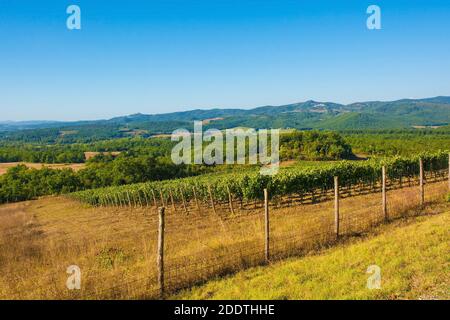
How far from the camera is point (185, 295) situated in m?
7.11

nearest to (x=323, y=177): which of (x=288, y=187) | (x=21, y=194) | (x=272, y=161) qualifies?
(x=288, y=187)

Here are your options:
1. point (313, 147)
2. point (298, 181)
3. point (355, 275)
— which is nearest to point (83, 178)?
point (313, 147)

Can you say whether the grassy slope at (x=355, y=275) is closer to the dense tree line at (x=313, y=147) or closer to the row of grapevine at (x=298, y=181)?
the row of grapevine at (x=298, y=181)

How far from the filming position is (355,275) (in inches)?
283

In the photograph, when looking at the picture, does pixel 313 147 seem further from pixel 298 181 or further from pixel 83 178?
pixel 298 181

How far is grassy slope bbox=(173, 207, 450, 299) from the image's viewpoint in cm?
637

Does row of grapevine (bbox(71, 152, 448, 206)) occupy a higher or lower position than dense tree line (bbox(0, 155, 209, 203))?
higher

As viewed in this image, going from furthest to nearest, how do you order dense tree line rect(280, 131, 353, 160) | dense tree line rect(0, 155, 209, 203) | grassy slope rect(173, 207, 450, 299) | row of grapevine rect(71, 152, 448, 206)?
dense tree line rect(280, 131, 353, 160), dense tree line rect(0, 155, 209, 203), row of grapevine rect(71, 152, 448, 206), grassy slope rect(173, 207, 450, 299)

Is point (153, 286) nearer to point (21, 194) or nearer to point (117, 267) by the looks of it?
point (117, 267)

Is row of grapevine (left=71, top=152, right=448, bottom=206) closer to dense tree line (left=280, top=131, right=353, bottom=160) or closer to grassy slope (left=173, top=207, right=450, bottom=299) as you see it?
grassy slope (left=173, top=207, right=450, bottom=299)

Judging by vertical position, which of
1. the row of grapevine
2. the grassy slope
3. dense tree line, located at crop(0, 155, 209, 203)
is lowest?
dense tree line, located at crop(0, 155, 209, 203)

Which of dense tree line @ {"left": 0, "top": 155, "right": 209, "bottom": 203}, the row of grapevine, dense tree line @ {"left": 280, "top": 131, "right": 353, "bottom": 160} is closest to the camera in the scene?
the row of grapevine

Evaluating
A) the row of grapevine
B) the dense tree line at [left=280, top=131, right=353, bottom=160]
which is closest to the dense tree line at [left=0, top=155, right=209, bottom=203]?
the dense tree line at [left=280, top=131, right=353, bottom=160]
